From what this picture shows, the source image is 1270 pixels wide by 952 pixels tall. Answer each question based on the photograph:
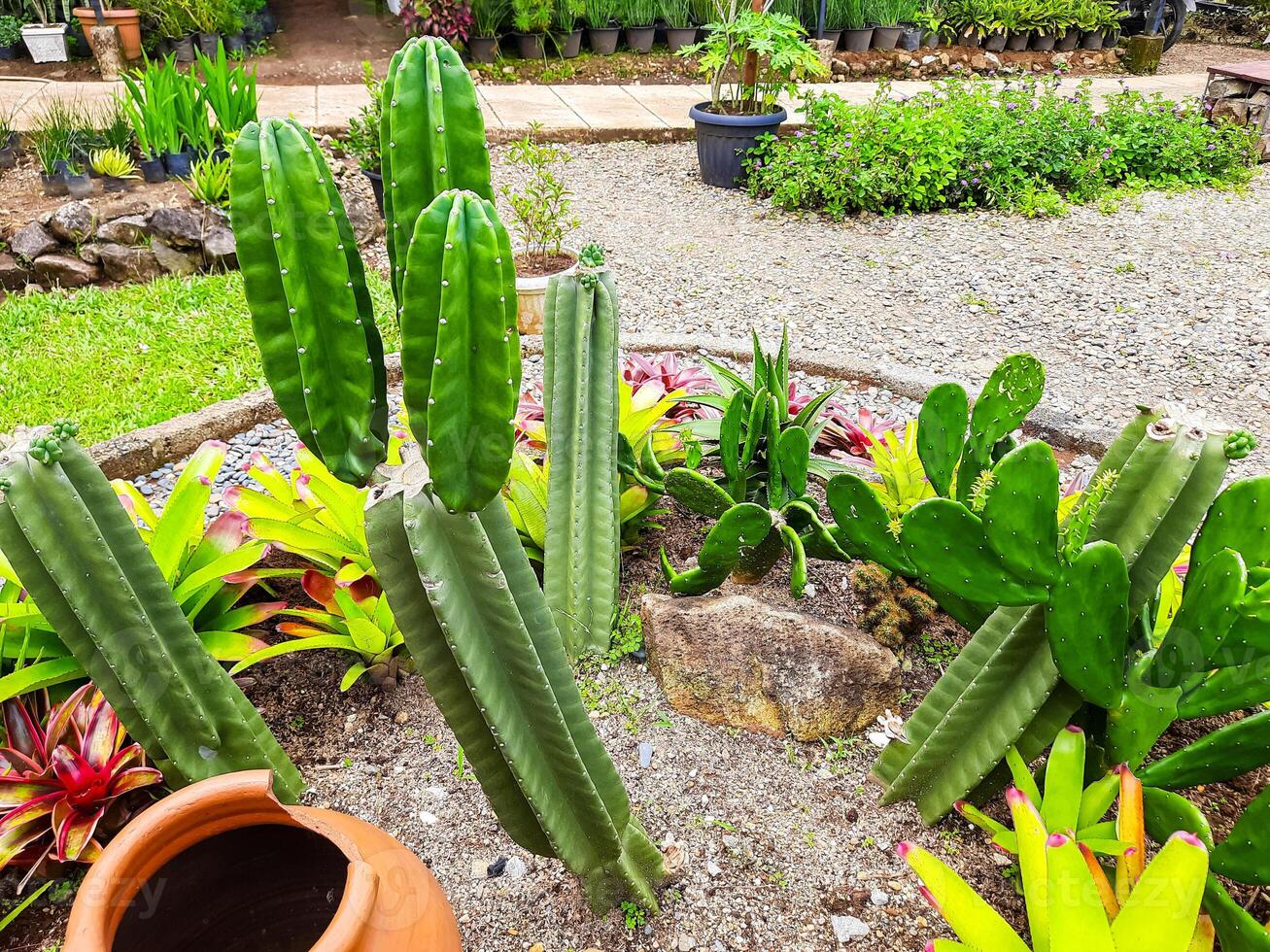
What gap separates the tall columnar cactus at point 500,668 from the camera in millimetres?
1113

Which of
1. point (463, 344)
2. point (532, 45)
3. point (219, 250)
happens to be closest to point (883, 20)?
point (532, 45)

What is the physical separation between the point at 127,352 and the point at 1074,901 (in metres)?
3.74

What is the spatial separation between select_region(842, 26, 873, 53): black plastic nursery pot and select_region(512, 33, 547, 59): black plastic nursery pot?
135 inches

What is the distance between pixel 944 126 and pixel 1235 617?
5.08m

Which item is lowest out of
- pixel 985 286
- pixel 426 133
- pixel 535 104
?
pixel 985 286

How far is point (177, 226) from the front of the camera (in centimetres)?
436

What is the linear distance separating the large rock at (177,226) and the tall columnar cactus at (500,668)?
12.9ft

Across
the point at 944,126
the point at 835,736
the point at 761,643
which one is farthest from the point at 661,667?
the point at 944,126

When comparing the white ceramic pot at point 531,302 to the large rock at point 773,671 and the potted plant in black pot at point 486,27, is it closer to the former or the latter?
the large rock at point 773,671

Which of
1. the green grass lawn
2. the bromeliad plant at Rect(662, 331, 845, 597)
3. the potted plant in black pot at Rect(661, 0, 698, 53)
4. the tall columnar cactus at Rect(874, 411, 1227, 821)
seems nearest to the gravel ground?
the bromeliad plant at Rect(662, 331, 845, 597)

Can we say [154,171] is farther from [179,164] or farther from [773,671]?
[773,671]

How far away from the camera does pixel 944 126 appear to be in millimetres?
5504

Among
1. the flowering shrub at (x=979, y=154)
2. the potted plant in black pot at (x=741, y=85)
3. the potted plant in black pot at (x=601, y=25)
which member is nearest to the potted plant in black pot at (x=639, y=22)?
the potted plant in black pot at (x=601, y=25)

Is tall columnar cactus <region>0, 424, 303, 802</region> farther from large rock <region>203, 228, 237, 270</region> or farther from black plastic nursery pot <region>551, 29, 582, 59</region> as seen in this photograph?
black plastic nursery pot <region>551, 29, 582, 59</region>
